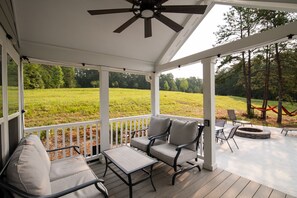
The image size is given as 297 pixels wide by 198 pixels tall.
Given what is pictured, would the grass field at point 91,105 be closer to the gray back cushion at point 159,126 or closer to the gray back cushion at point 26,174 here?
the gray back cushion at point 159,126

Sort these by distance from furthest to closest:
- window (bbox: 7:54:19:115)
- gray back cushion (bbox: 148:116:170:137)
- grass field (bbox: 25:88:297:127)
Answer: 1. grass field (bbox: 25:88:297:127)
2. gray back cushion (bbox: 148:116:170:137)
3. window (bbox: 7:54:19:115)

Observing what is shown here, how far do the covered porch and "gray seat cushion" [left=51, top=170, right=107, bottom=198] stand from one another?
2.02 ft

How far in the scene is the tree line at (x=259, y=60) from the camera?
6016 millimetres

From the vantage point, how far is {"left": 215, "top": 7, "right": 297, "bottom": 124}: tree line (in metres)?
6.02

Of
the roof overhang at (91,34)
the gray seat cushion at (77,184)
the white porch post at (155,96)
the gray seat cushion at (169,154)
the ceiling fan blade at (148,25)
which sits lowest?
the gray seat cushion at (169,154)

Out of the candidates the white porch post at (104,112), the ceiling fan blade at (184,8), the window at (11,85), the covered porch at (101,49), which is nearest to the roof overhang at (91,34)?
the covered porch at (101,49)

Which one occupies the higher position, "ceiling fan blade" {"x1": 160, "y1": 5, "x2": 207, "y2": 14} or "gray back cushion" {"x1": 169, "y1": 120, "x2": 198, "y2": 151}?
"ceiling fan blade" {"x1": 160, "y1": 5, "x2": 207, "y2": 14}

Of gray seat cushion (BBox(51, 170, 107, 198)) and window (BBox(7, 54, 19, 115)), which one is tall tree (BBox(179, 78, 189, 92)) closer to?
gray seat cushion (BBox(51, 170, 107, 198))

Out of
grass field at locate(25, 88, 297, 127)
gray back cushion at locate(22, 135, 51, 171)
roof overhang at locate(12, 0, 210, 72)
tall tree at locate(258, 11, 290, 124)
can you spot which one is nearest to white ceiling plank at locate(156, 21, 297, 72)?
roof overhang at locate(12, 0, 210, 72)

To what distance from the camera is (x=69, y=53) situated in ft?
10.3

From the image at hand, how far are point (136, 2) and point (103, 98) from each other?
2.37 meters

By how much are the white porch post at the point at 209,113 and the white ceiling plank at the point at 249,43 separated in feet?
0.64

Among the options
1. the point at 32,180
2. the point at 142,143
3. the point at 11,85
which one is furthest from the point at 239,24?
the point at 32,180

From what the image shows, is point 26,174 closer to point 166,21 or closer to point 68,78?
point 166,21
